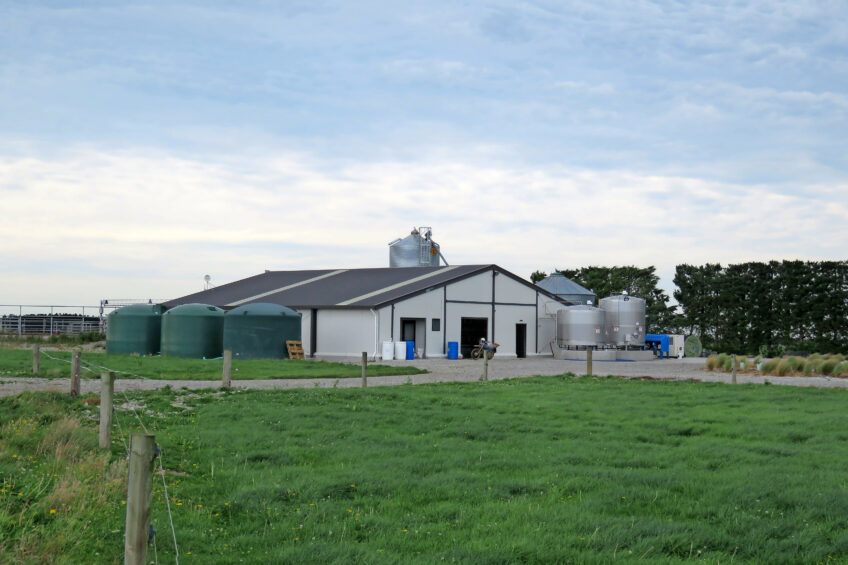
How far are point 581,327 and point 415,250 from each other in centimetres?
1537

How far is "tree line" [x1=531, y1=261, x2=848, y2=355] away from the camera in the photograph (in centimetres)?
5909

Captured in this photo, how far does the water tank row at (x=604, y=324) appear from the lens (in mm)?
50594

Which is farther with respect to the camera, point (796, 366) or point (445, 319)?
point (445, 319)

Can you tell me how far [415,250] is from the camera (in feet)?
200

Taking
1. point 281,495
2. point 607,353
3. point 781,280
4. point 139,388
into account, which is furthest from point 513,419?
point 781,280

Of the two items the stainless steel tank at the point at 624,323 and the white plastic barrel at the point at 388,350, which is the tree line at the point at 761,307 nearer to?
the stainless steel tank at the point at 624,323

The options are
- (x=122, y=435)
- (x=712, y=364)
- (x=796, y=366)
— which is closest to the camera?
→ (x=122, y=435)

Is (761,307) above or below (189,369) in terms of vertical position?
above

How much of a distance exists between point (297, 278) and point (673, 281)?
30.1 m

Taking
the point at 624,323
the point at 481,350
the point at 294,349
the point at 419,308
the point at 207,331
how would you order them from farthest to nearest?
1. the point at 624,323
2. the point at 481,350
3. the point at 419,308
4. the point at 207,331
5. the point at 294,349

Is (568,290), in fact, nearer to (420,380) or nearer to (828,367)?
(828,367)

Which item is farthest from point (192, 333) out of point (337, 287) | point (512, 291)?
point (512, 291)

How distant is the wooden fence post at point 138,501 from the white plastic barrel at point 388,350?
37947mm

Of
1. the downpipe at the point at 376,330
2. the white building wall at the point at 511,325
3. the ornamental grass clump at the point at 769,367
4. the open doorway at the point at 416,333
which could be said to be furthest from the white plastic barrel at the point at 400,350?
the ornamental grass clump at the point at 769,367
